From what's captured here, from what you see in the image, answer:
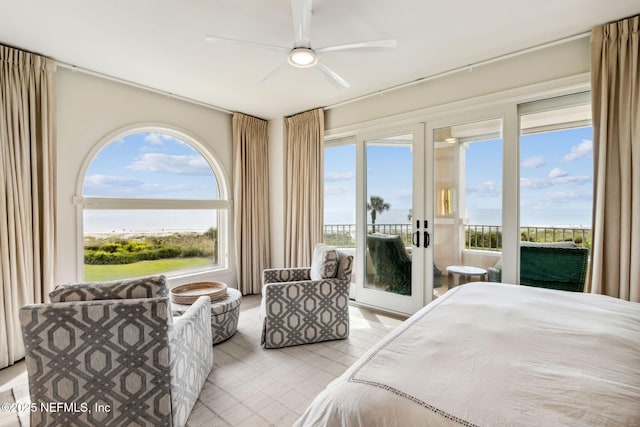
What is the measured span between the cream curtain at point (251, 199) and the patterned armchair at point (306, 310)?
5.74ft

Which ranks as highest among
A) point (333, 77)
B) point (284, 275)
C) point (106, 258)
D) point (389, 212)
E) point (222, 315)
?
point (333, 77)

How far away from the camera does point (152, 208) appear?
12.0 feet

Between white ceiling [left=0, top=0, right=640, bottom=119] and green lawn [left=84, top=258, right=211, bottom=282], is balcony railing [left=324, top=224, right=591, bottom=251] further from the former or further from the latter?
green lawn [left=84, top=258, right=211, bottom=282]

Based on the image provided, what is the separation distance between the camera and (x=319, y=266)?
9.51ft

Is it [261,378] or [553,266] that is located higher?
[553,266]

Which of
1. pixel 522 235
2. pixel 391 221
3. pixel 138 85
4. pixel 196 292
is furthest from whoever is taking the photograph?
pixel 391 221

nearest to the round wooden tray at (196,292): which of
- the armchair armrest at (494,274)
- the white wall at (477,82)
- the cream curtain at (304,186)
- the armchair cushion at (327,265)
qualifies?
the armchair cushion at (327,265)

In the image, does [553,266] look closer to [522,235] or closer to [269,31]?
[522,235]

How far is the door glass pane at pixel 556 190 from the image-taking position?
2.71 metres

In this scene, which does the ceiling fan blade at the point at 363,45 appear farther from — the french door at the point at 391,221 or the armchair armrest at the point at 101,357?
the armchair armrest at the point at 101,357

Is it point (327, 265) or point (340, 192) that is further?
point (340, 192)

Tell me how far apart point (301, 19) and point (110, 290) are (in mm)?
1930

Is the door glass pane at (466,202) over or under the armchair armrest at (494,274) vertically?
over

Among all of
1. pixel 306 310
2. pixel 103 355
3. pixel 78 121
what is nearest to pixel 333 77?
pixel 306 310
